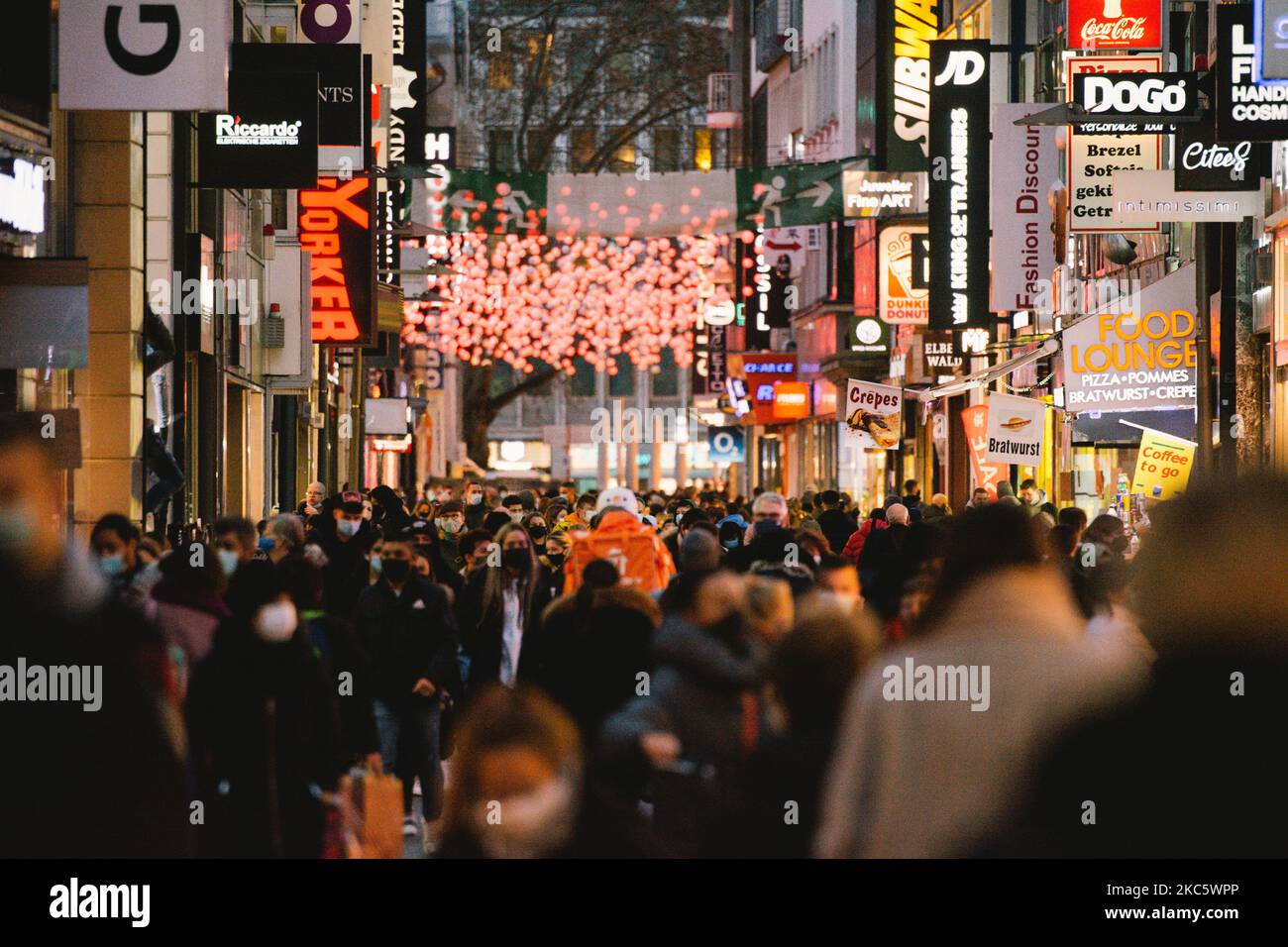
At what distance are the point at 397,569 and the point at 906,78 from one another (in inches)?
979

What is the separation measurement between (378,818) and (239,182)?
12.8 m

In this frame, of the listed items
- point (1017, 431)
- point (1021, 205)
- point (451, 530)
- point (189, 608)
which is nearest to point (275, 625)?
point (189, 608)

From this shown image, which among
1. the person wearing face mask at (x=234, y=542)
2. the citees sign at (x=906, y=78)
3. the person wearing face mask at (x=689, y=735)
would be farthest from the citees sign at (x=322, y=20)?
the person wearing face mask at (x=689, y=735)

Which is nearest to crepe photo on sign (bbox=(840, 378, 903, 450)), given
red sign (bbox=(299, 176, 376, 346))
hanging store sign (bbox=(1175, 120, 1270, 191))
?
red sign (bbox=(299, 176, 376, 346))

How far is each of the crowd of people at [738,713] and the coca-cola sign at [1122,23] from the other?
50.8 feet

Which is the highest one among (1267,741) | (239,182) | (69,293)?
(239,182)

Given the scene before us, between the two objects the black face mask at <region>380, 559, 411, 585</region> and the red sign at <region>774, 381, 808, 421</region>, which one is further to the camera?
the red sign at <region>774, 381, 808, 421</region>

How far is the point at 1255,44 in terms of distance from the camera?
15594 millimetres

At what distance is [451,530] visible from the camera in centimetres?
1997

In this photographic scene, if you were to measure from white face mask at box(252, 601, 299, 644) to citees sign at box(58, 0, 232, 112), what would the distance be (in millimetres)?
7991

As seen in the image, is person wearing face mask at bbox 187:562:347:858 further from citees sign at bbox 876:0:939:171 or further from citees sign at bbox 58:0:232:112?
citees sign at bbox 876:0:939:171

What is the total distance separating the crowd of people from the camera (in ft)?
17.7
